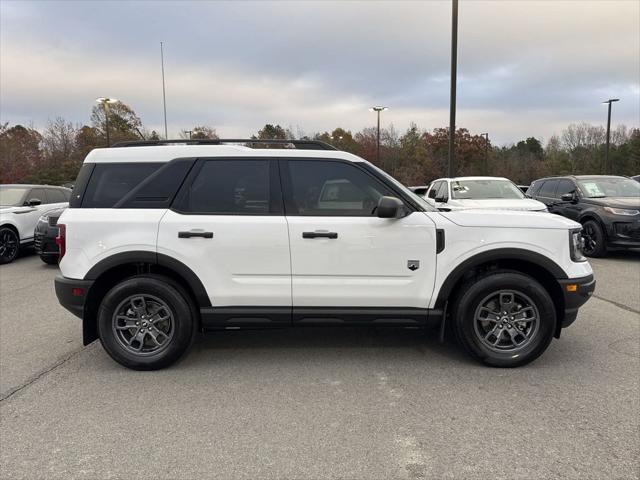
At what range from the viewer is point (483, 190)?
419 inches

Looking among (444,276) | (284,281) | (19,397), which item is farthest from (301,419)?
(19,397)

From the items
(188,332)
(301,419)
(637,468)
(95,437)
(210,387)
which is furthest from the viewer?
(188,332)

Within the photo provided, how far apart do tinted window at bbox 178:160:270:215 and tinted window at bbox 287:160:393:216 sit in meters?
0.26

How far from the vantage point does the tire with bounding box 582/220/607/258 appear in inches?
376

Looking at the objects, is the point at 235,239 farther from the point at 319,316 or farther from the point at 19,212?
the point at 19,212

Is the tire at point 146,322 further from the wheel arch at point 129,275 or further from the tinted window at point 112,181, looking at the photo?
the tinted window at point 112,181

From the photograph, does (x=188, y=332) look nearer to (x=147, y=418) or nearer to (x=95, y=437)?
(x=147, y=418)

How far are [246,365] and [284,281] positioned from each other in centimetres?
87

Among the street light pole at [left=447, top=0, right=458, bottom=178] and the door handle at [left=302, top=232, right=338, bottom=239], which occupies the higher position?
the street light pole at [left=447, top=0, right=458, bottom=178]

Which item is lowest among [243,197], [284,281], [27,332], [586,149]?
[27,332]

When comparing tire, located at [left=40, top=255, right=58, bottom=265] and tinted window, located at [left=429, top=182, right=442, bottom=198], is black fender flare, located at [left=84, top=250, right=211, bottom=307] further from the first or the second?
tinted window, located at [left=429, top=182, right=442, bottom=198]

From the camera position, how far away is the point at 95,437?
3039 millimetres

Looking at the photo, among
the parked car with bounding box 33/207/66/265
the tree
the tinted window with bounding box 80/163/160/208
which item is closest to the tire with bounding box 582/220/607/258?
the tinted window with bounding box 80/163/160/208

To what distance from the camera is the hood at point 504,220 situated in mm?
3990
